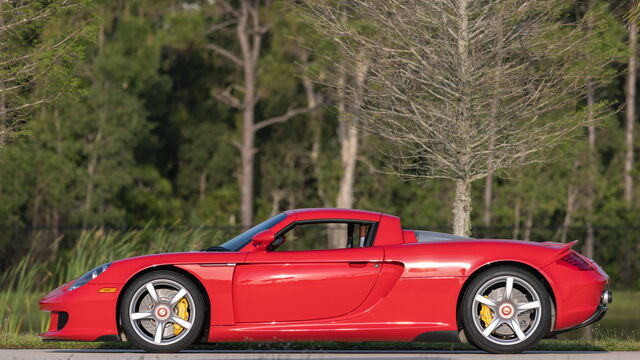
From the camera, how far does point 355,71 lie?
13641 mm

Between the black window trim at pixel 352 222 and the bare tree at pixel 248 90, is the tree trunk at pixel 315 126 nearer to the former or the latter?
the bare tree at pixel 248 90

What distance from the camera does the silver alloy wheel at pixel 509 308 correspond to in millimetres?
9141

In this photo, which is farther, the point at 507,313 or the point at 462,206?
the point at 462,206

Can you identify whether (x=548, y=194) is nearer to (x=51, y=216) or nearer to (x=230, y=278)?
(x=51, y=216)

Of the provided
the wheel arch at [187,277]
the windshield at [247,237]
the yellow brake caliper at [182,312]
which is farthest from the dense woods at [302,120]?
the yellow brake caliper at [182,312]

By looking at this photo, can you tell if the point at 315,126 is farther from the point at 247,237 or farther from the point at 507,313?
the point at 507,313

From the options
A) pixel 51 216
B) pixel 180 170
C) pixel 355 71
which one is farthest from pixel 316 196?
pixel 355 71

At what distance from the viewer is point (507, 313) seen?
363 inches

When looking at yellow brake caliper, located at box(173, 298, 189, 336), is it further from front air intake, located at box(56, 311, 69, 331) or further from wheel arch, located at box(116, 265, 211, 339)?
front air intake, located at box(56, 311, 69, 331)

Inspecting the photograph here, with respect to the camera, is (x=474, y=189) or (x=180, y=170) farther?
(x=180, y=170)

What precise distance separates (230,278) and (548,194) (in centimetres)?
3139

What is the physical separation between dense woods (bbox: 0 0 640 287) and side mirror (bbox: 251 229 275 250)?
4.29m

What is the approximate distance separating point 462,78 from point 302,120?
1625 inches

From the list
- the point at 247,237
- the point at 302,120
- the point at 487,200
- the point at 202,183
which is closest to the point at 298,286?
the point at 247,237
